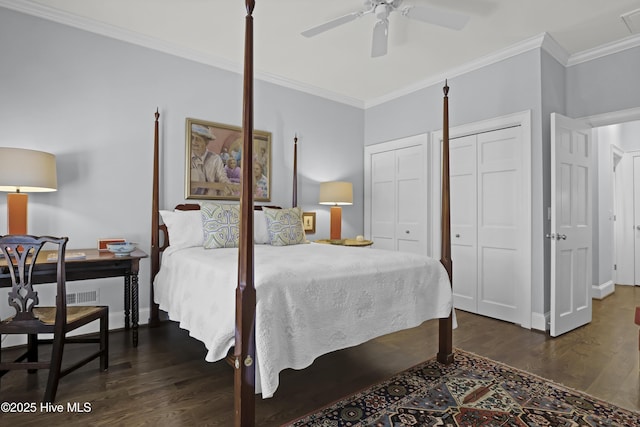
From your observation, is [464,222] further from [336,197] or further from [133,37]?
[133,37]

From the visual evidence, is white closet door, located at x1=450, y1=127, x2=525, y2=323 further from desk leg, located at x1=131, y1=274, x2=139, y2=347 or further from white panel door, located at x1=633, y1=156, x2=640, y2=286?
white panel door, located at x1=633, y1=156, x2=640, y2=286

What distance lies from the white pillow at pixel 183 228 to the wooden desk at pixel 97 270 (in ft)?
1.16

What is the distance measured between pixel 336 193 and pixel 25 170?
9.82 ft

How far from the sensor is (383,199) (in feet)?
16.3

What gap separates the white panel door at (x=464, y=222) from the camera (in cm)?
388

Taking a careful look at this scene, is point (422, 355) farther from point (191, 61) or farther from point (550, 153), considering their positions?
point (191, 61)

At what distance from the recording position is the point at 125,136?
3277 mm

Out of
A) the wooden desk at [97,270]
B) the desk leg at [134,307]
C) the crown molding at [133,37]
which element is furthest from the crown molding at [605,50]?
the desk leg at [134,307]

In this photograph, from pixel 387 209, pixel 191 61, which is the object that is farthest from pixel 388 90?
pixel 191 61

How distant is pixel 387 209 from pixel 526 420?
328 centimetres

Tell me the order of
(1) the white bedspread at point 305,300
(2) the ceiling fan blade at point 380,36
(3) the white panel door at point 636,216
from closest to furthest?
(1) the white bedspread at point 305,300
(2) the ceiling fan blade at point 380,36
(3) the white panel door at point 636,216

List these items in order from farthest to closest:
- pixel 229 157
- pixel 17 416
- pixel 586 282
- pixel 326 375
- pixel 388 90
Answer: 1. pixel 388 90
2. pixel 229 157
3. pixel 586 282
4. pixel 326 375
5. pixel 17 416

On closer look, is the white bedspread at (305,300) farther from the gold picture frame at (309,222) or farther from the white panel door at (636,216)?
the white panel door at (636,216)

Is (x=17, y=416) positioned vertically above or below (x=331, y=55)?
below
